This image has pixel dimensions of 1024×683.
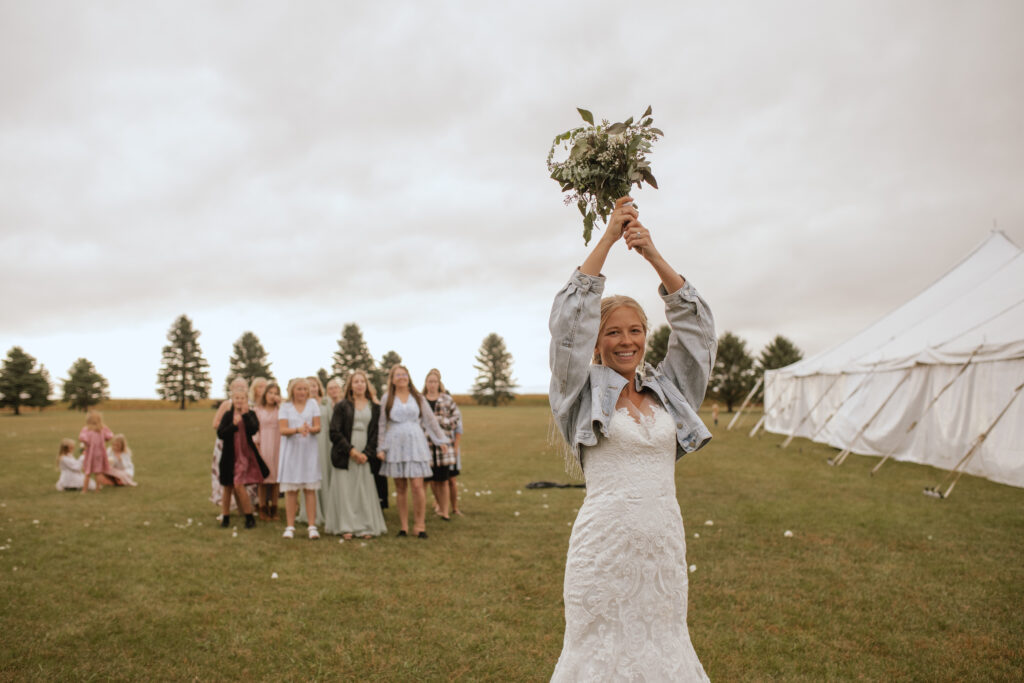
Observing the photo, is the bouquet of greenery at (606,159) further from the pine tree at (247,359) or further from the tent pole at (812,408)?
the pine tree at (247,359)

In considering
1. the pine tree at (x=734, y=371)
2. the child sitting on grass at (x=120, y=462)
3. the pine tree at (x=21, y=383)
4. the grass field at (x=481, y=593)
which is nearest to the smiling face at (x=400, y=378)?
the grass field at (x=481, y=593)

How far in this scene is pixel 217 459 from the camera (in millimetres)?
10750

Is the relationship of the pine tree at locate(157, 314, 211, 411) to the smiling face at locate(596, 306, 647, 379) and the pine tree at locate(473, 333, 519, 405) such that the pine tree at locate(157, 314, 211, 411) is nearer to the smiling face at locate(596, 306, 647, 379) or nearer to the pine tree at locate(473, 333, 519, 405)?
the pine tree at locate(473, 333, 519, 405)

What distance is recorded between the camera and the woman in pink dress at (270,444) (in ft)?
35.3

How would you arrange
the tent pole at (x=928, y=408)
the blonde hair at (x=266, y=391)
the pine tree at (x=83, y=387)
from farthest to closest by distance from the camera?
1. the pine tree at (x=83, y=387)
2. the tent pole at (x=928, y=408)
3. the blonde hair at (x=266, y=391)

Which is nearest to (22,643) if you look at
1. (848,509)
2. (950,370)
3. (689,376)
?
(689,376)

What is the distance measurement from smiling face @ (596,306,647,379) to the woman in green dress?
7.03 m

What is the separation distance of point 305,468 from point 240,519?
2.37 metres

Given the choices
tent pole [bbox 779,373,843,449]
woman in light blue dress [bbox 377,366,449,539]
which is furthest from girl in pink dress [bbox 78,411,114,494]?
tent pole [bbox 779,373,843,449]

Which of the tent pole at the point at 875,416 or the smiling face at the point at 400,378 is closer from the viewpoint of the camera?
the smiling face at the point at 400,378

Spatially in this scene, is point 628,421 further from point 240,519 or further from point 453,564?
point 240,519

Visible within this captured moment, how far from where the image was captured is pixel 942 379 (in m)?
14.2

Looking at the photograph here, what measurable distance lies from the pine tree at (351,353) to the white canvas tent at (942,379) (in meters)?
76.7

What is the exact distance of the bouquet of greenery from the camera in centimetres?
295
